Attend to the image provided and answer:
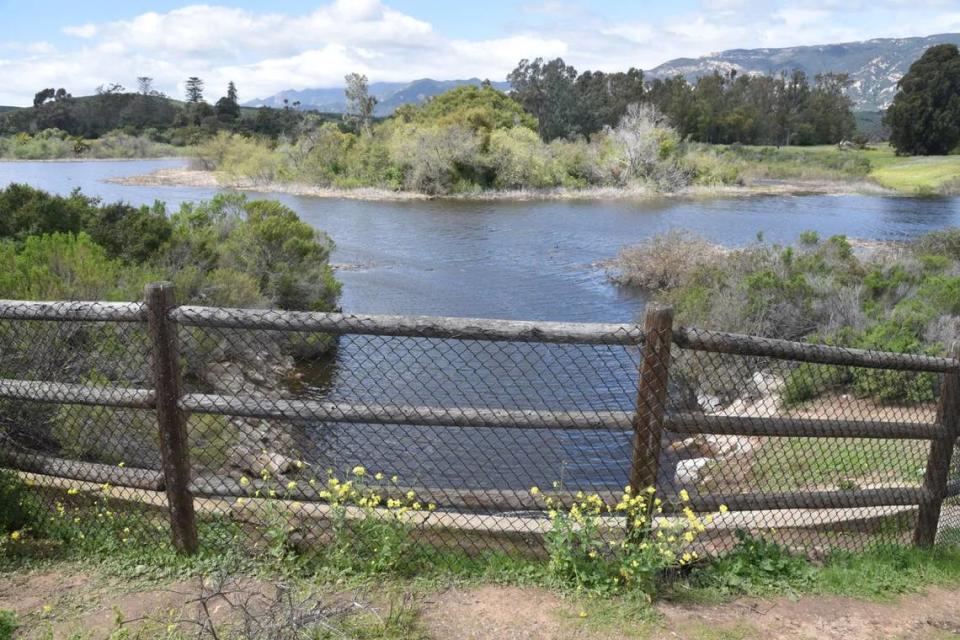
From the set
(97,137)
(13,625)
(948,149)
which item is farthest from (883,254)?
(97,137)

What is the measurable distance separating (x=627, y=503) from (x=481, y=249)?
25.4 m

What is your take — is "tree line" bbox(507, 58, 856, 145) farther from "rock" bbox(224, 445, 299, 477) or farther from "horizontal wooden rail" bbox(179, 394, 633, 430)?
"horizontal wooden rail" bbox(179, 394, 633, 430)

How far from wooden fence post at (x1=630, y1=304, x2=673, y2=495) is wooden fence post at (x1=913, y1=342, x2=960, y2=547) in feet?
6.44

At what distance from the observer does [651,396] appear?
13.4 feet

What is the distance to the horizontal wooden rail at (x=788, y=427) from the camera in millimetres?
4227

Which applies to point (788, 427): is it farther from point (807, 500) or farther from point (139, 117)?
point (139, 117)

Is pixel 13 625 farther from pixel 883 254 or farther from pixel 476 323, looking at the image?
pixel 883 254

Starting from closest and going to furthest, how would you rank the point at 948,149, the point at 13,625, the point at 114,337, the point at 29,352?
1. the point at 13,625
2. the point at 29,352
3. the point at 114,337
4. the point at 948,149

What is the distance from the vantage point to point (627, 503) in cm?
418

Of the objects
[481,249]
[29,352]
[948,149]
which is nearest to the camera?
[29,352]

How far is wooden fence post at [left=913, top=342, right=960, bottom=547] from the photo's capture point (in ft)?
15.9

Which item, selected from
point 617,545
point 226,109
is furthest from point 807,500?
point 226,109

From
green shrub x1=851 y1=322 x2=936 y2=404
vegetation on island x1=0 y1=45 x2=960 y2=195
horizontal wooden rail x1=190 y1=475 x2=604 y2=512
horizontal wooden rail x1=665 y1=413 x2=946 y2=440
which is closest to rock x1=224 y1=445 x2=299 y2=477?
horizontal wooden rail x1=190 y1=475 x2=604 y2=512

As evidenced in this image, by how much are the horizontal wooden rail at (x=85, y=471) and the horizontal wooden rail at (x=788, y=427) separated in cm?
285
